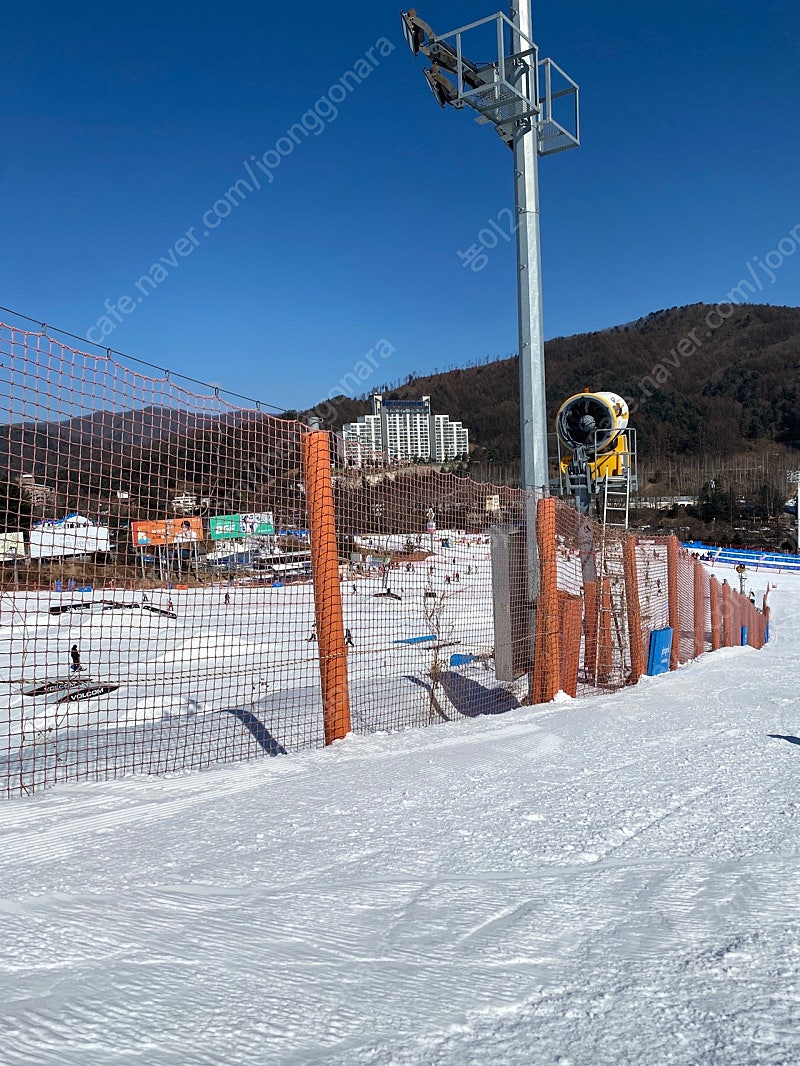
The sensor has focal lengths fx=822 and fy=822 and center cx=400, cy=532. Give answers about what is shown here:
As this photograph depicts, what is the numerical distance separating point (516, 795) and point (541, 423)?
476cm

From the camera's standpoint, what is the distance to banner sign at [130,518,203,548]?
5355mm

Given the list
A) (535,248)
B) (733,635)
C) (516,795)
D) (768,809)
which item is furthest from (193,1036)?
(733,635)

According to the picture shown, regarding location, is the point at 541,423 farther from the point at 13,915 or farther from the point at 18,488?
the point at 13,915

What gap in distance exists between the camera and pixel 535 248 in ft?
26.1

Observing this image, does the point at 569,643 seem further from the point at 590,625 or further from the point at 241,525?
A: the point at 241,525

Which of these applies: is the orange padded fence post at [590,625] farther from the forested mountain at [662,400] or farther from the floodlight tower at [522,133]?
the forested mountain at [662,400]

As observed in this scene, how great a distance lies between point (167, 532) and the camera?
17.9 ft

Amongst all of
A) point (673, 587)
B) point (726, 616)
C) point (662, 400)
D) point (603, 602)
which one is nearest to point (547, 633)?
point (603, 602)

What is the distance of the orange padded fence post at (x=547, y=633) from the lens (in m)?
7.10

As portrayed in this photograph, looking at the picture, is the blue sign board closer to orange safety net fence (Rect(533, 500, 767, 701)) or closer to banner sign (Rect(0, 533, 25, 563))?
orange safety net fence (Rect(533, 500, 767, 701))

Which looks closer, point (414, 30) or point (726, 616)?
point (414, 30)

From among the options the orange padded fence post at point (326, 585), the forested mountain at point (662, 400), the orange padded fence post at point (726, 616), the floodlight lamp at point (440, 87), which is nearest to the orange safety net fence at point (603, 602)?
the orange padded fence post at point (726, 616)

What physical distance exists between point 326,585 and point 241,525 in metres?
1.01

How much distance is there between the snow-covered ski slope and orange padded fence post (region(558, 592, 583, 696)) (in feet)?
9.34
